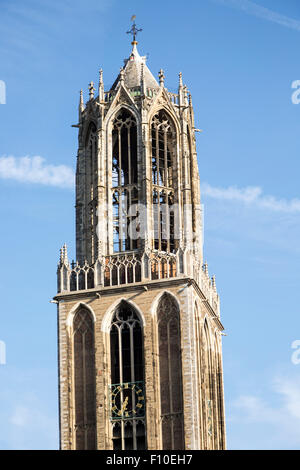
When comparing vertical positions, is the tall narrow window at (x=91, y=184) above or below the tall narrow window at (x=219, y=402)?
above

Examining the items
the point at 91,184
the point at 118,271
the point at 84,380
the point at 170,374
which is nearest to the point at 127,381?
the point at 84,380

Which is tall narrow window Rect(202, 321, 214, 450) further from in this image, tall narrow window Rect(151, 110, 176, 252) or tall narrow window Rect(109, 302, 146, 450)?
tall narrow window Rect(151, 110, 176, 252)

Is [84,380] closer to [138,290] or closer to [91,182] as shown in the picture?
[138,290]

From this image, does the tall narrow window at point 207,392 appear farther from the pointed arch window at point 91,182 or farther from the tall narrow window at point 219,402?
the pointed arch window at point 91,182

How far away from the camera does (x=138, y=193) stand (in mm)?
71188

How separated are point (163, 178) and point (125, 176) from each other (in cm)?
210

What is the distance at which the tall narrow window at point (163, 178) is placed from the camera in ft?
233

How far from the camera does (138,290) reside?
6819cm

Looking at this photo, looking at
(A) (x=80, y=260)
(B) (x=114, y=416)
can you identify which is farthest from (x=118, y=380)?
(A) (x=80, y=260)

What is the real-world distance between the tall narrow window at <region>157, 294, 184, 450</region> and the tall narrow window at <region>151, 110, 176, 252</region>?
4055 millimetres

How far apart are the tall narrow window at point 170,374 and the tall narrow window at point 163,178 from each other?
4055 mm

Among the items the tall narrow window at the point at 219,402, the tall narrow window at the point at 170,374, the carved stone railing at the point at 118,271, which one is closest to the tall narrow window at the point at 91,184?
the carved stone railing at the point at 118,271

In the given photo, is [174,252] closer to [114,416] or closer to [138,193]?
[138,193]

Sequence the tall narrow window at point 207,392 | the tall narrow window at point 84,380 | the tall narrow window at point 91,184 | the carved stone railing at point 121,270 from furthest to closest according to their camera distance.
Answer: the tall narrow window at point 91,184, the carved stone railing at point 121,270, the tall narrow window at point 207,392, the tall narrow window at point 84,380
